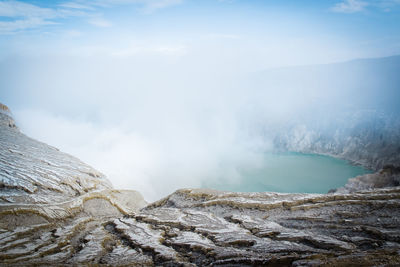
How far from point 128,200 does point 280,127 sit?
80.8 meters

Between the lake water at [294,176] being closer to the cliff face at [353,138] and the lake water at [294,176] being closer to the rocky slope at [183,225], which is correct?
the cliff face at [353,138]

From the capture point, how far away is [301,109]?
88000mm

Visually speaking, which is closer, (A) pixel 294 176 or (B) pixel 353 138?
(A) pixel 294 176

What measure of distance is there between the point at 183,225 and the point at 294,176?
56062 mm

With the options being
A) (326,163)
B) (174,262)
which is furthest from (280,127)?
(174,262)

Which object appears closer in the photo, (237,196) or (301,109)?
(237,196)

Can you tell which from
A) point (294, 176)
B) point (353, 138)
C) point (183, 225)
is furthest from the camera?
point (353, 138)

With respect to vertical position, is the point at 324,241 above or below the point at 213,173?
above

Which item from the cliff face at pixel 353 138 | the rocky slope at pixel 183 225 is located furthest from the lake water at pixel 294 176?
the rocky slope at pixel 183 225

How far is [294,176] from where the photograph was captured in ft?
191

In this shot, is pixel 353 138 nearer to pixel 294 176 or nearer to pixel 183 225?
pixel 294 176

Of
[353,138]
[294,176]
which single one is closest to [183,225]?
[294,176]

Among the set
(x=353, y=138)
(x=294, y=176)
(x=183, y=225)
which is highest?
(x=183, y=225)

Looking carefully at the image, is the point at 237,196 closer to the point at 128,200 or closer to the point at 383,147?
the point at 128,200
